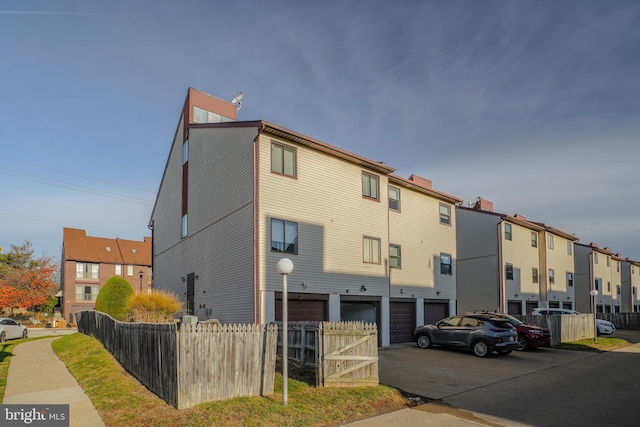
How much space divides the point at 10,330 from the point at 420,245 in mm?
24373

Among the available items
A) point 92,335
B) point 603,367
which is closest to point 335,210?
point 603,367

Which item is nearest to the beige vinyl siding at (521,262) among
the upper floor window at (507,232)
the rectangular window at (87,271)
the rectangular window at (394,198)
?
the upper floor window at (507,232)

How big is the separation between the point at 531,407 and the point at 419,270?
48.1 ft

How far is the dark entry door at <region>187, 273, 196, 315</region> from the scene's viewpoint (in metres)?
22.2

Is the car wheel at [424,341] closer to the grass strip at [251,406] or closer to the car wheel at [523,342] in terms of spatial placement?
the car wheel at [523,342]

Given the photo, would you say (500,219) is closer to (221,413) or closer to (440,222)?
(440,222)

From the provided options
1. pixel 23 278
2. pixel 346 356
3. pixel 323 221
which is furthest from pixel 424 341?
pixel 23 278

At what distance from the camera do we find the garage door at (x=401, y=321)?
22.8 meters

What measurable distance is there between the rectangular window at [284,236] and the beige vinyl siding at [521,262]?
2025cm

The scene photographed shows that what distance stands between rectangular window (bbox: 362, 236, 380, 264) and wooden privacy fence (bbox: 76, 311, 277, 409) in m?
10.8

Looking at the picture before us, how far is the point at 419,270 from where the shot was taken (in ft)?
81.6

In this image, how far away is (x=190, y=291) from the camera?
22.7 m

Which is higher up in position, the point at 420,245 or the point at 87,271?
the point at 420,245

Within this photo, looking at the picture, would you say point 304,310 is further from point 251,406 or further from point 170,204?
point 170,204
